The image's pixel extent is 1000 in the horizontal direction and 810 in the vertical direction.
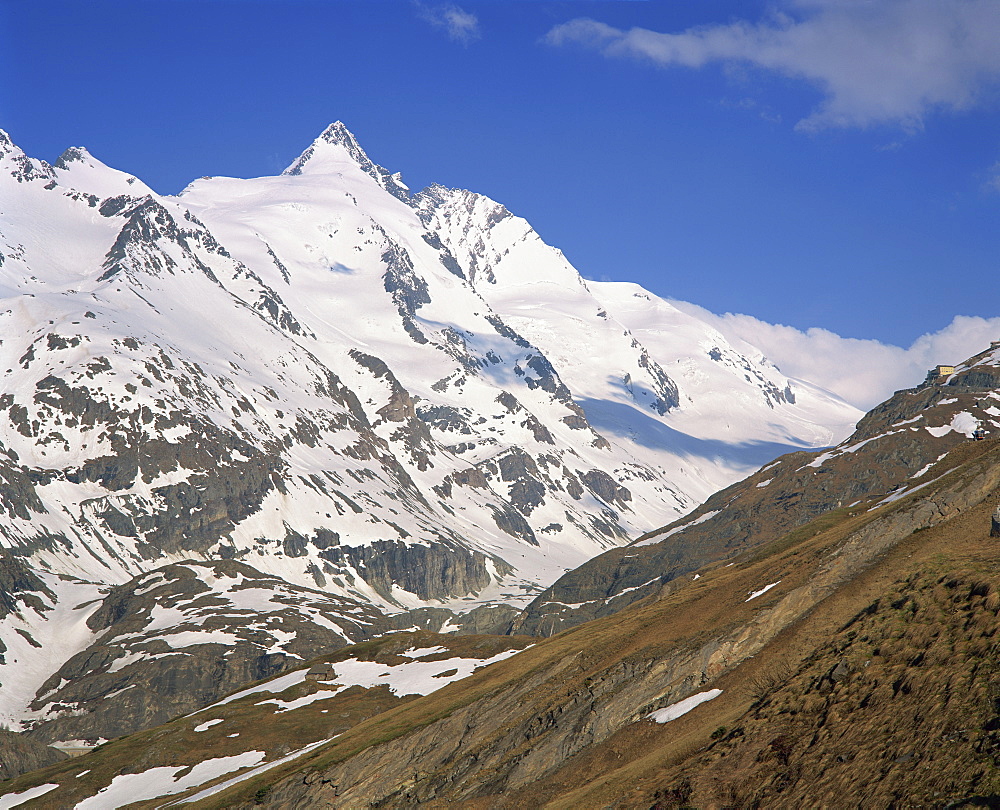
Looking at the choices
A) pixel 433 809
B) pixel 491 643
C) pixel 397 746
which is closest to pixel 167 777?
pixel 491 643

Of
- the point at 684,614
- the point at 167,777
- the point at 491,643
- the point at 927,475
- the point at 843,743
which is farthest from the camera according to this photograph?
the point at 491,643

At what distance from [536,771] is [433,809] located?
713 centimetres

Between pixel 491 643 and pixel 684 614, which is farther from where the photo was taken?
pixel 491 643

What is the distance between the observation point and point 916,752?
3928 cm

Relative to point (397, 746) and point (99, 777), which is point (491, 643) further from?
point (397, 746)

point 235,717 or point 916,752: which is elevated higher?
point 235,717

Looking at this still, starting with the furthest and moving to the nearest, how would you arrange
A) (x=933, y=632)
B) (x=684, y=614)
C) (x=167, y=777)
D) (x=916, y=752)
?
(x=167, y=777) < (x=684, y=614) < (x=933, y=632) < (x=916, y=752)

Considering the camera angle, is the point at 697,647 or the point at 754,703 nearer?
the point at 754,703

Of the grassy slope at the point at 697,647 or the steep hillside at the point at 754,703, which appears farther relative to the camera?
the grassy slope at the point at 697,647

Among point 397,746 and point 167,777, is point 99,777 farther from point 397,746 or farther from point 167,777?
point 397,746

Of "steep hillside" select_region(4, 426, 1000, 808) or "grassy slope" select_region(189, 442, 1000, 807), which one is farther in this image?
"grassy slope" select_region(189, 442, 1000, 807)

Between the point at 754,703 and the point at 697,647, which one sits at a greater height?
the point at 697,647

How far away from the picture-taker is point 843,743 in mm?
43125

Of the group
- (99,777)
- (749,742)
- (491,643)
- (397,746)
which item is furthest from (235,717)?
(749,742)
